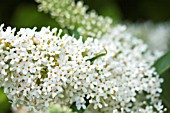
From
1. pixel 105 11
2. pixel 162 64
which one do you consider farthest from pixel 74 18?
pixel 105 11

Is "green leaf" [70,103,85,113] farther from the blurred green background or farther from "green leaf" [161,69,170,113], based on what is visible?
the blurred green background

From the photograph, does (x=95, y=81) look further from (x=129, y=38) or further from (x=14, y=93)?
(x=129, y=38)

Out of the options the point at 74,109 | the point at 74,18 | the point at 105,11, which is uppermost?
the point at 105,11

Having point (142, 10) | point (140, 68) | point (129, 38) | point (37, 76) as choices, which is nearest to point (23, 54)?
point (37, 76)

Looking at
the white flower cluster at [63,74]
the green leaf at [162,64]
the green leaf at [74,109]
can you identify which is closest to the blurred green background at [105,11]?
the green leaf at [162,64]

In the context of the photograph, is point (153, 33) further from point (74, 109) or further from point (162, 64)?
point (74, 109)

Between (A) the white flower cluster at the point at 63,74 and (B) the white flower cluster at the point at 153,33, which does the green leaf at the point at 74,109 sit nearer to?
(A) the white flower cluster at the point at 63,74

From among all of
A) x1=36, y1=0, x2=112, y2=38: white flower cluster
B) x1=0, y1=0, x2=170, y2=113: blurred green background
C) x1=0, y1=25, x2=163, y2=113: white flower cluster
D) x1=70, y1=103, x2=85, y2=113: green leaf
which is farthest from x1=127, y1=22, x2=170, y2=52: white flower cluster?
x1=70, y1=103, x2=85, y2=113: green leaf
